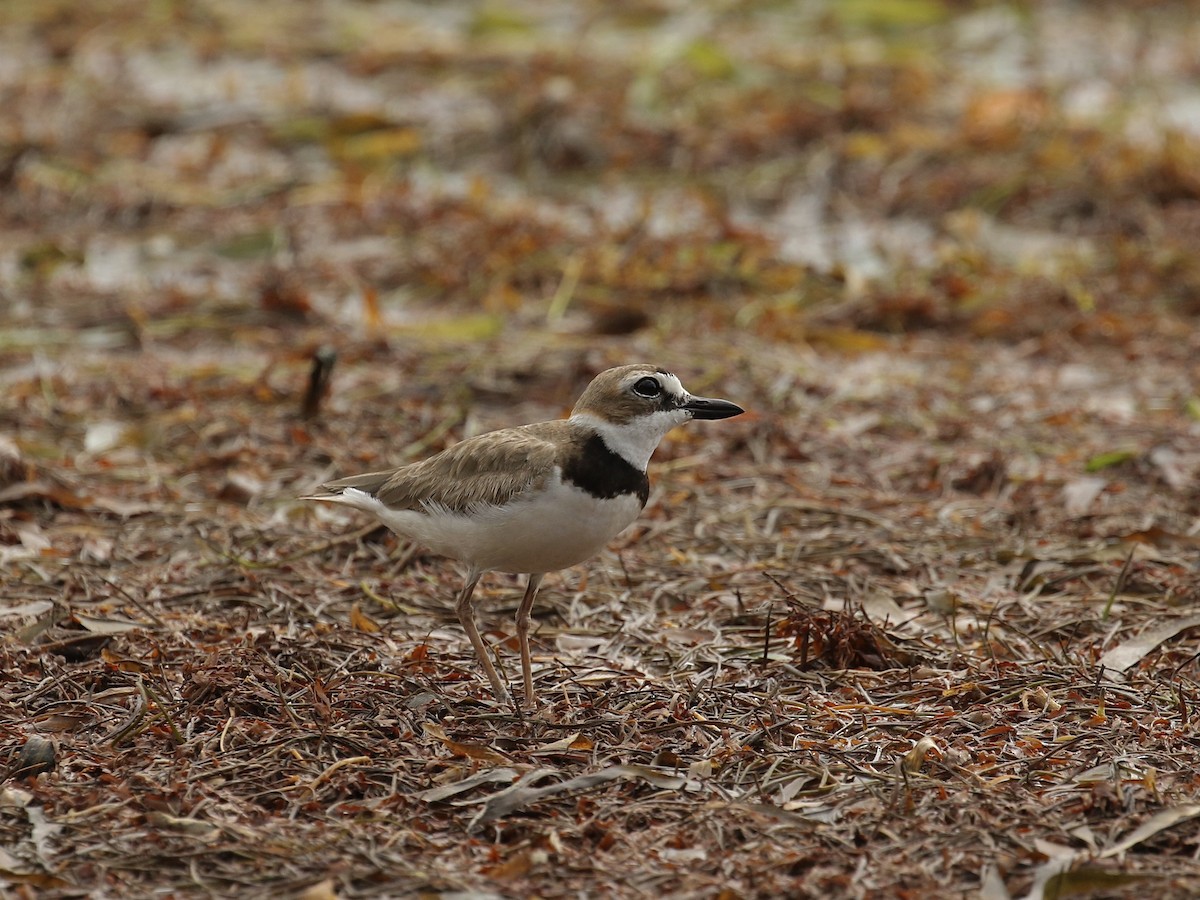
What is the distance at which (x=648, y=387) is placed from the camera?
5.22 m

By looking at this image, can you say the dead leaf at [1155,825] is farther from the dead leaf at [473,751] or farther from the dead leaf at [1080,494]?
the dead leaf at [1080,494]

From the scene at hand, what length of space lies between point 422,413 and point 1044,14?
8858mm

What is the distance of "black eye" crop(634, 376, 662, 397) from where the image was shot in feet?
17.0

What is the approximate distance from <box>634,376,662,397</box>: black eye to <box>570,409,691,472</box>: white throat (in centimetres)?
7

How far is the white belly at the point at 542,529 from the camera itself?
4824 mm

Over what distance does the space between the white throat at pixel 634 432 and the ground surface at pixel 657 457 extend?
2.28ft

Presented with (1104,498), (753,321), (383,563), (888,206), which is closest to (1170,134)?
(888,206)

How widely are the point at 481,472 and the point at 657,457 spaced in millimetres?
2392

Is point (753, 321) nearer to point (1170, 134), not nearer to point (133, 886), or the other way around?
point (1170, 134)

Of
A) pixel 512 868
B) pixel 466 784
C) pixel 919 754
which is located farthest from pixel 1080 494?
pixel 512 868

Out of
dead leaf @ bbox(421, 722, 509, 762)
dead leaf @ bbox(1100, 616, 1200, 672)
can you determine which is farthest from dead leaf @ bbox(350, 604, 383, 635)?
dead leaf @ bbox(1100, 616, 1200, 672)

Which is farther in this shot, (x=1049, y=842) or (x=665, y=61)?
(x=665, y=61)

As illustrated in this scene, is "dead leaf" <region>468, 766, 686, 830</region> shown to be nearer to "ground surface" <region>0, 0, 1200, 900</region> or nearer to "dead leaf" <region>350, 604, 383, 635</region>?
"ground surface" <region>0, 0, 1200, 900</region>

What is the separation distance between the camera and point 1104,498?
6773mm
